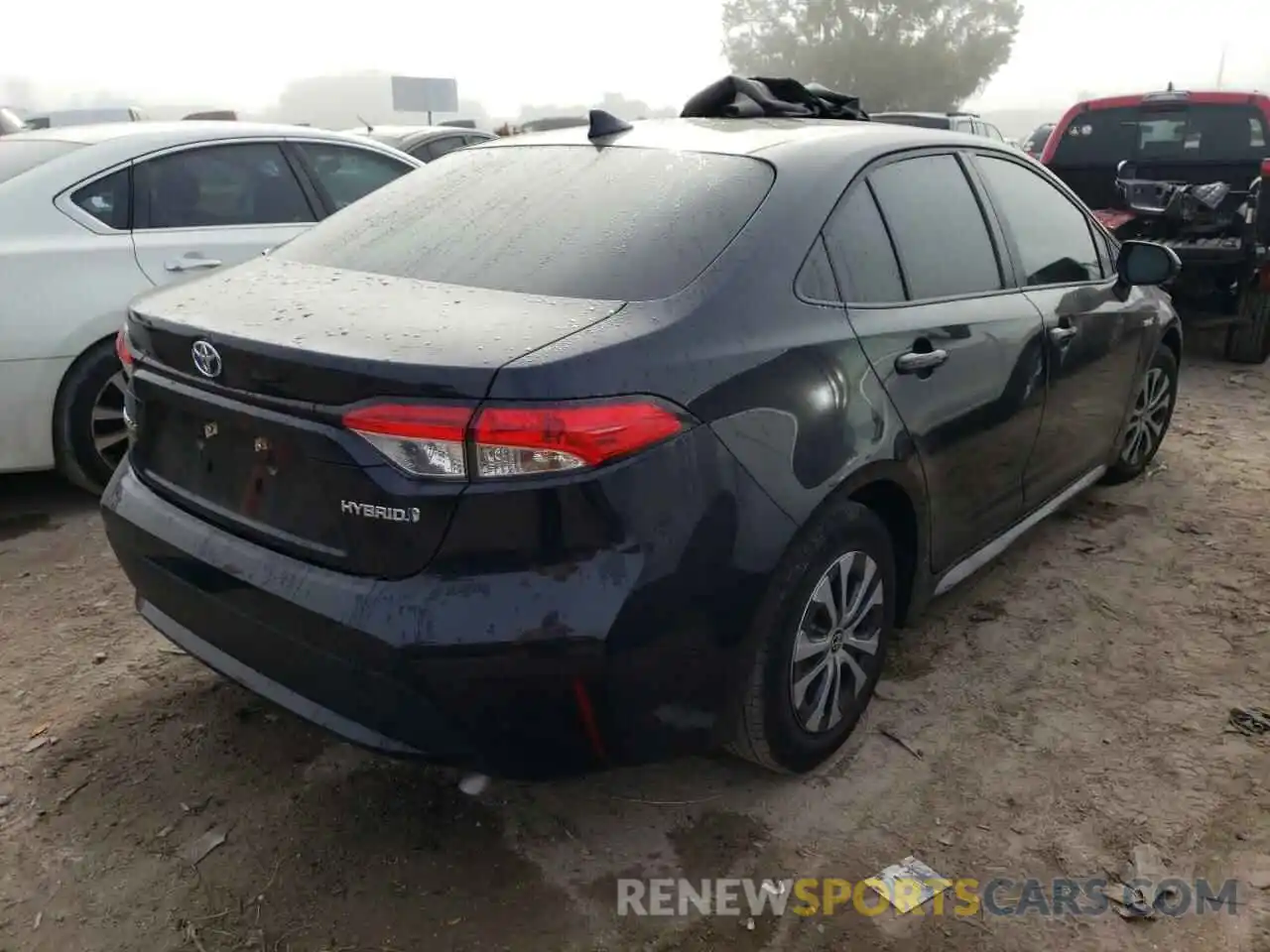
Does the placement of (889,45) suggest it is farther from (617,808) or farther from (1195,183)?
(617,808)

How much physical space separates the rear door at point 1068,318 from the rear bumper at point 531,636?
5.49 feet

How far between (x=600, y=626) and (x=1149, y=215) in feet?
22.2

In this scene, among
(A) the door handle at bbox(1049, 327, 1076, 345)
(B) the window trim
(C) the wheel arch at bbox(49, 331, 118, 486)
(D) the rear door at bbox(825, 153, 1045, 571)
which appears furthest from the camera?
(C) the wheel arch at bbox(49, 331, 118, 486)

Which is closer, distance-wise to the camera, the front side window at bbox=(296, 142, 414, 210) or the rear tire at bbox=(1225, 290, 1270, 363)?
the front side window at bbox=(296, 142, 414, 210)

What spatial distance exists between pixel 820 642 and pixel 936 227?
1.28m

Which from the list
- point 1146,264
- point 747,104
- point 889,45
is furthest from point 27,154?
point 889,45

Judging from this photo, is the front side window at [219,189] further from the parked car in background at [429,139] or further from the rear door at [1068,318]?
the parked car in background at [429,139]

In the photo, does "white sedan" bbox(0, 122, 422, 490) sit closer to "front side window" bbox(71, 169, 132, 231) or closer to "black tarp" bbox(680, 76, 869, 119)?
"front side window" bbox(71, 169, 132, 231)

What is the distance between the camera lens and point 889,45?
55.7 m

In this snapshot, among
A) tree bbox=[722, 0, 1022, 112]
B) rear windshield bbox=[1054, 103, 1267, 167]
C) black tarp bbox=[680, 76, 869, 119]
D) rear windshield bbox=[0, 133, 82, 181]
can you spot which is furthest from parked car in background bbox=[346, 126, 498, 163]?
tree bbox=[722, 0, 1022, 112]

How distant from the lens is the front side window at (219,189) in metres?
4.39

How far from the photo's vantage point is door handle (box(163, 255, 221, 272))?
170 inches

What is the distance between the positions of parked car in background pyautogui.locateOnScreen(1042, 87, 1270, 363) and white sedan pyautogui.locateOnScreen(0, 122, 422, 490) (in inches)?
226

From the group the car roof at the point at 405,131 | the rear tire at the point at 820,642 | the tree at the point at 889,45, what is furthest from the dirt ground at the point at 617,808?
the tree at the point at 889,45
